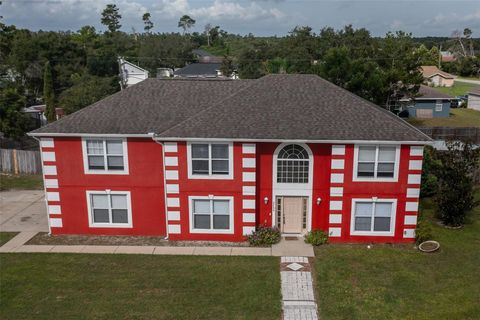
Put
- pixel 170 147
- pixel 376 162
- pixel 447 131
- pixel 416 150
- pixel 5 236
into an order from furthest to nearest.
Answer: pixel 447 131 < pixel 5 236 < pixel 170 147 < pixel 376 162 < pixel 416 150

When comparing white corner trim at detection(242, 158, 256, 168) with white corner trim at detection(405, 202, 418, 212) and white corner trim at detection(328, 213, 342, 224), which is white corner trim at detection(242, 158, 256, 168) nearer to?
white corner trim at detection(328, 213, 342, 224)

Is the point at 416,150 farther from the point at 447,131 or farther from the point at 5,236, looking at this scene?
the point at 447,131

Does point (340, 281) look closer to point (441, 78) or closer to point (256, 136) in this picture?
point (256, 136)

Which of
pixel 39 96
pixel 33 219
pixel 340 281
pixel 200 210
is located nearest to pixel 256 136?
pixel 200 210

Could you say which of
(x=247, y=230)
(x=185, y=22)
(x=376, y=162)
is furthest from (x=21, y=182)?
(x=185, y=22)

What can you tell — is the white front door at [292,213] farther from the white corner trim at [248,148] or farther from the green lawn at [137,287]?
the white corner trim at [248,148]

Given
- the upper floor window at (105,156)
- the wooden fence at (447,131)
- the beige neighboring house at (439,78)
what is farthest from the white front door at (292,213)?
the beige neighboring house at (439,78)

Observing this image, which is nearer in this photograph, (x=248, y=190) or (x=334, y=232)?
(x=248, y=190)
